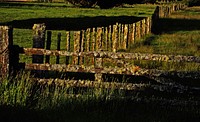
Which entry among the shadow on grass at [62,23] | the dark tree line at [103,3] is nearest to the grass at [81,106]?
the shadow on grass at [62,23]

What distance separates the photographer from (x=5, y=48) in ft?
30.7

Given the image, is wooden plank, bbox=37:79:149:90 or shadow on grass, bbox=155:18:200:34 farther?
shadow on grass, bbox=155:18:200:34

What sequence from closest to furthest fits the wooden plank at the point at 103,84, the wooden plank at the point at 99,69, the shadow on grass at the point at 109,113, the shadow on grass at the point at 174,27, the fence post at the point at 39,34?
the shadow on grass at the point at 109,113, the wooden plank at the point at 99,69, the wooden plank at the point at 103,84, the fence post at the point at 39,34, the shadow on grass at the point at 174,27

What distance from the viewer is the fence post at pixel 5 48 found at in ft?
30.7

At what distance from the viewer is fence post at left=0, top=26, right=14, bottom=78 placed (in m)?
9.36

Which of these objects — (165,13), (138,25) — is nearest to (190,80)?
(138,25)

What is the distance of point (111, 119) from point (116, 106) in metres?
0.69

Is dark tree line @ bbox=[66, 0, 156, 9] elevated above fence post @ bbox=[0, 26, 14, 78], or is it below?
above

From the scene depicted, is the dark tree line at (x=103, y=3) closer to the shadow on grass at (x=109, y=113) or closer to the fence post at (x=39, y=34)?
the fence post at (x=39, y=34)

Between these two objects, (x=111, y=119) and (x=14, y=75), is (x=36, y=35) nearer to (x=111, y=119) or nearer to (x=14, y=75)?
(x=14, y=75)

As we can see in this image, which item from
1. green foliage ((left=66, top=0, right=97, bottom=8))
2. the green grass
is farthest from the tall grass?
green foliage ((left=66, top=0, right=97, bottom=8))

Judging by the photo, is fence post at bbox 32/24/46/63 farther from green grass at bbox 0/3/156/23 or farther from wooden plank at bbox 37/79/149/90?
green grass at bbox 0/3/156/23

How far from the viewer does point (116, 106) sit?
8531 millimetres

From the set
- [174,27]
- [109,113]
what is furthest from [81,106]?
[174,27]
